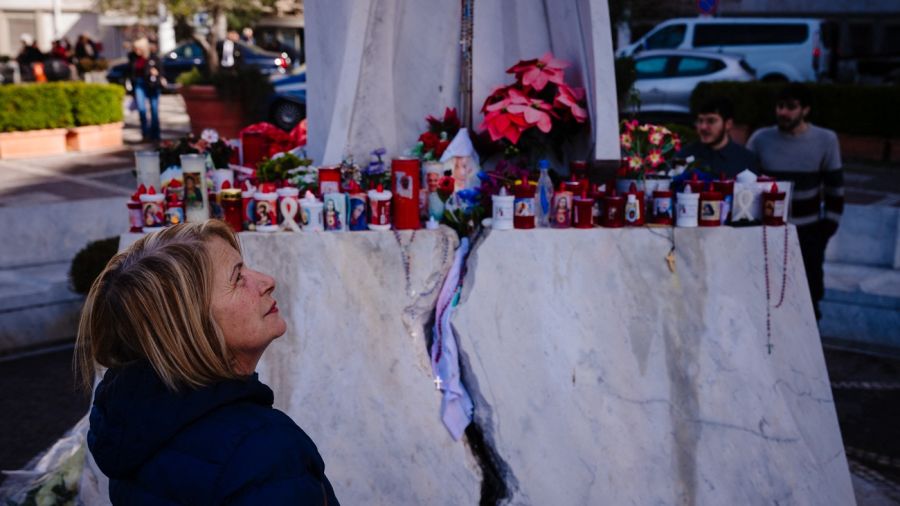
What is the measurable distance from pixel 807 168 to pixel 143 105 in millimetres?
13264

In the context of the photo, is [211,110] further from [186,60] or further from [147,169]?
[147,169]

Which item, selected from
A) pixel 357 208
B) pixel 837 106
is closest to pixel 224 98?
pixel 837 106

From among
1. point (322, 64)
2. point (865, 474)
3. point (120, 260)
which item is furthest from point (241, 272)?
point (865, 474)

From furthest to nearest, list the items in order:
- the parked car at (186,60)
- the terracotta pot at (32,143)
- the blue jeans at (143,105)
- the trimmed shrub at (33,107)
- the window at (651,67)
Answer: the parked car at (186,60) < the window at (651,67) < the blue jeans at (143,105) < the terracotta pot at (32,143) < the trimmed shrub at (33,107)

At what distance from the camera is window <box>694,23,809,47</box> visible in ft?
64.4

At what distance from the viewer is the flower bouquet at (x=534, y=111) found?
4.71 meters

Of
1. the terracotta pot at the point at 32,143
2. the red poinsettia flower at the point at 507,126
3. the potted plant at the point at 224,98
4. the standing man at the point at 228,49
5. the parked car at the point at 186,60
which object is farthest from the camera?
the parked car at the point at 186,60

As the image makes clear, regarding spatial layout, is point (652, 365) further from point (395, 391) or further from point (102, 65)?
point (102, 65)

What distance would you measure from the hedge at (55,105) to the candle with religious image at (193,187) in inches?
433

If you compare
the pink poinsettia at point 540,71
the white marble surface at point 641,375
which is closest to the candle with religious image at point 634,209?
the white marble surface at point 641,375

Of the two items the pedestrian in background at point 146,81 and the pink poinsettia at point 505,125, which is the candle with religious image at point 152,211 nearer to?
the pink poinsettia at point 505,125

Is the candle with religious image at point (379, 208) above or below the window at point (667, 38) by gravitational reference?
below

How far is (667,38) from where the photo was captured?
793 inches

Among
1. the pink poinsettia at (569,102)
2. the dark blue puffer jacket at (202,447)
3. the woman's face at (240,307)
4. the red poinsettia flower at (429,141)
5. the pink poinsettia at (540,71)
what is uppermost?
the pink poinsettia at (540,71)
